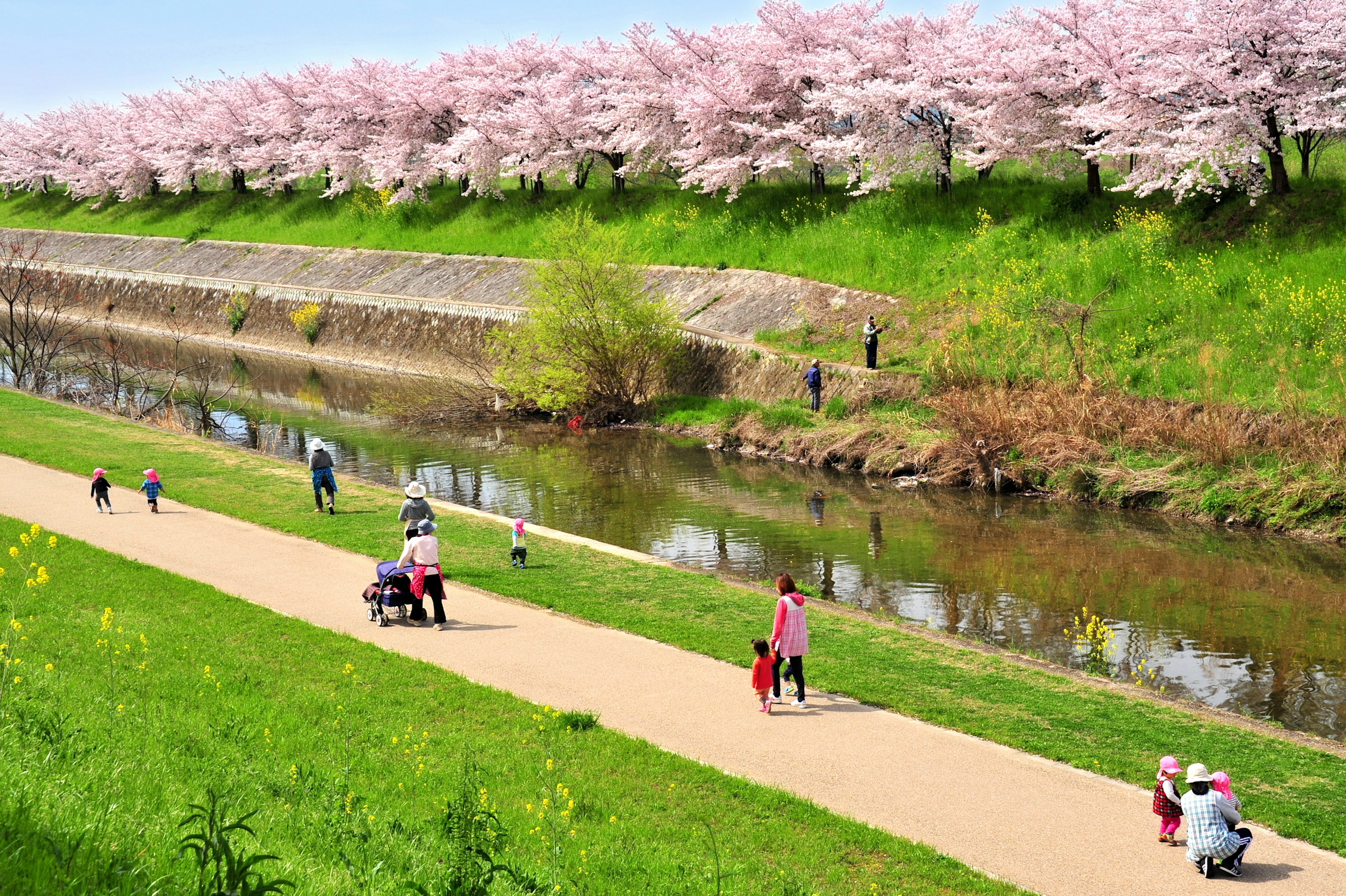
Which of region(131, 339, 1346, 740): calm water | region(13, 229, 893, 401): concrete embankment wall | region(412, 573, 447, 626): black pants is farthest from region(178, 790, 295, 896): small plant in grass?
region(13, 229, 893, 401): concrete embankment wall

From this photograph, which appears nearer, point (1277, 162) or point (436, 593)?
point (436, 593)

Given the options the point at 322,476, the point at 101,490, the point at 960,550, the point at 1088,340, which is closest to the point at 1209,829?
the point at 960,550

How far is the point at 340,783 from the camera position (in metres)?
7.64

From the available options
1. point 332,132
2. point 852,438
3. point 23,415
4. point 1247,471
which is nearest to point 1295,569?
point 1247,471

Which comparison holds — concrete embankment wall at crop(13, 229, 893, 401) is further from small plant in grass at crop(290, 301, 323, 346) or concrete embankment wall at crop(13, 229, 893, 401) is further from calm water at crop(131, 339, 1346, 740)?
calm water at crop(131, 339, 1346, 740)

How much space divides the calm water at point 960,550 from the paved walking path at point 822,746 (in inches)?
166

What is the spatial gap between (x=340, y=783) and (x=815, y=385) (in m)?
21.4

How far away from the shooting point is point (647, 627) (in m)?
13.0

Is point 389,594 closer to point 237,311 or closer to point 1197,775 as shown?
point 1197,775

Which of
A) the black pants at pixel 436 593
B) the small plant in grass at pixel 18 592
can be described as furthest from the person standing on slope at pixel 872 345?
the small plant in grass at pixel 18 592

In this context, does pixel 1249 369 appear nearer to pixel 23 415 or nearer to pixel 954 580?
pixel 954 580

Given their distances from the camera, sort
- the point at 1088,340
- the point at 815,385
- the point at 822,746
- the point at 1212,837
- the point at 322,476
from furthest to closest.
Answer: the point at 815,385, the point at 1088,340, the point at 322,476, the point at 822,746, the point at 1212,837

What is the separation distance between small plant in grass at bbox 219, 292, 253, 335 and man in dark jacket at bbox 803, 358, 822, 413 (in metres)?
32.7

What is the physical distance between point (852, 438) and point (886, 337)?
213 inches
